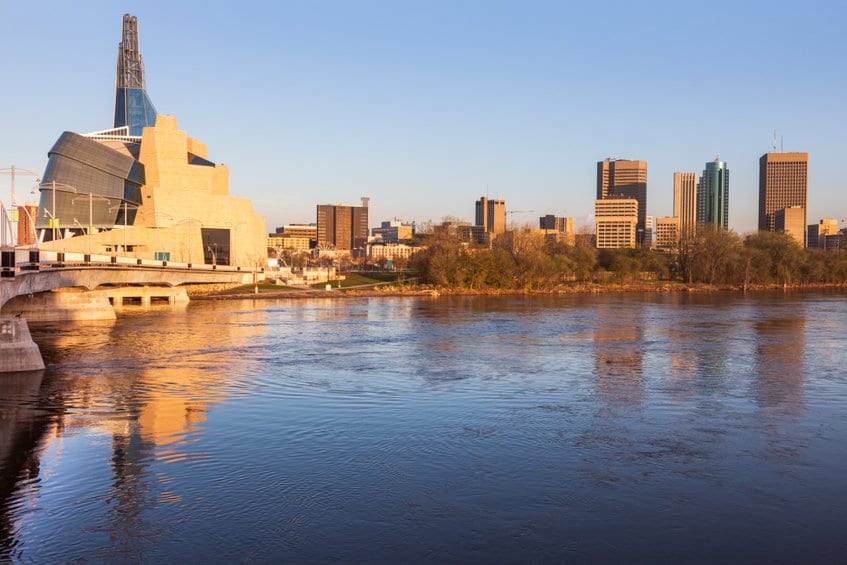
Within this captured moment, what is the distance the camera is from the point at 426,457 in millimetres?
19734

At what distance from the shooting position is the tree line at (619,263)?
125 meters

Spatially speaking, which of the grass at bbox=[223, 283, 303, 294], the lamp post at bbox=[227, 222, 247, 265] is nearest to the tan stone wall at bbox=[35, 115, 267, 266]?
the lamp post at bbox=[227, 222, 247, 265]

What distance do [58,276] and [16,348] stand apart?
81.7 feet

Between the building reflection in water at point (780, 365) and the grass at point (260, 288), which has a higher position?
the grass at point (260, 288)

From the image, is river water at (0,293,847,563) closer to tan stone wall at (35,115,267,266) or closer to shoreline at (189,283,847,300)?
shoreline at (189,283,847,300)

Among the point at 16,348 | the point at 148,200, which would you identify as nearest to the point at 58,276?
the point at 16,348

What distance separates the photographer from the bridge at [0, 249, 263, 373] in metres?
33.1

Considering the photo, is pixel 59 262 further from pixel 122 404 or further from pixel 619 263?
pixel 619 263

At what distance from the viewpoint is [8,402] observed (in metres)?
27.2

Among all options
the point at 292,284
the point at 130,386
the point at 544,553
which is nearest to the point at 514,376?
the point at 130,386

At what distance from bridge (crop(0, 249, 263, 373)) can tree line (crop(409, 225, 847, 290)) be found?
3296 cm

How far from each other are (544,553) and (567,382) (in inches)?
739

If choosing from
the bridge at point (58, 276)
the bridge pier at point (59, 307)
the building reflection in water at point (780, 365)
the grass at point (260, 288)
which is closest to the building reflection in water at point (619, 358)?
the building reflection in water at point (780, 365)

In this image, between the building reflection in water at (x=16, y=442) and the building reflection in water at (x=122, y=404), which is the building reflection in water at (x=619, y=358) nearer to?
the building reflection in water at (x=122, y=404)
